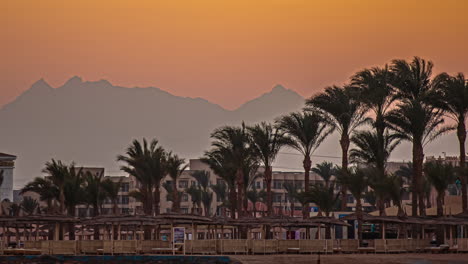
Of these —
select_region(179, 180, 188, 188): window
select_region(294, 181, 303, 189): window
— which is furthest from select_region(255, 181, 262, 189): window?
select_region(179, 180, 188, 188): window

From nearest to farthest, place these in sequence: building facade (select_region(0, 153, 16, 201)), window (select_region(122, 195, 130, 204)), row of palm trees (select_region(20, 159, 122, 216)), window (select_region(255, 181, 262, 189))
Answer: row of palm trees (select_region(20, 159, 122, 216)) < building facade (select_region(0, 153, 16, 201)) < window (select_region(255, 181, 262, 189)) < window (select_region(122, 195, 130, 204))

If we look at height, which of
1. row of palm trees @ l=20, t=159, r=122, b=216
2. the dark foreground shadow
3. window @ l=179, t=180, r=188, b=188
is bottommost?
the dark foreground shadow

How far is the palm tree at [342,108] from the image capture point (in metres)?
67.9

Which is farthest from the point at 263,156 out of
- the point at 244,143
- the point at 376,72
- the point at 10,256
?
the point at 10,256

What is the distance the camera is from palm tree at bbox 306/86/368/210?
67.9m

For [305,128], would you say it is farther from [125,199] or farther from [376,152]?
[125,199]

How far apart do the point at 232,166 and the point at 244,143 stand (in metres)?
2.21

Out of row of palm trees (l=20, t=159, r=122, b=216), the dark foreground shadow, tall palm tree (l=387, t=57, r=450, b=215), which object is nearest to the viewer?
the dark foreground shadow

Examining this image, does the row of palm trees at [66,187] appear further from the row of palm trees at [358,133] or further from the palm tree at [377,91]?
the palm tree at [377,91]

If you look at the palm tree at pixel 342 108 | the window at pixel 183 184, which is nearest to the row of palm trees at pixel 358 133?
the palm tree at pixel 342 108

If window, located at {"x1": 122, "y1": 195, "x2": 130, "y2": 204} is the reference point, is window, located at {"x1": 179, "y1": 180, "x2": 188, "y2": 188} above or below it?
above

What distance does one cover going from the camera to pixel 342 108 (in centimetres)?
6794

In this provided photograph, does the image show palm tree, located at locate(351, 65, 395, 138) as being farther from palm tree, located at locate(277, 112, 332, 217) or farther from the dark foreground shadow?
the dark foreground shadow

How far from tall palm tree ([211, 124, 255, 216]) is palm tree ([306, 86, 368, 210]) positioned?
6.30 metres
